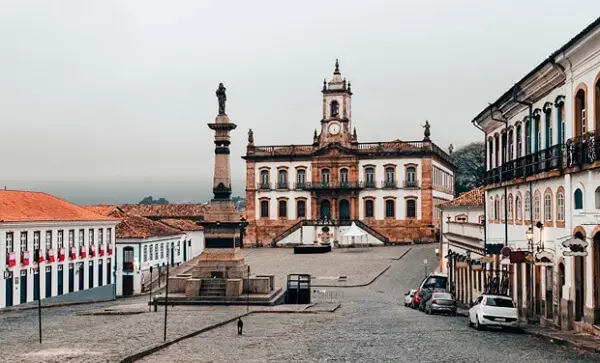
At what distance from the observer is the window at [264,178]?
8294 centimetres

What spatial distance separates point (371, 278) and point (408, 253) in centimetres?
1643

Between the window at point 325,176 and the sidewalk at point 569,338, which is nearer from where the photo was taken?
the sidewalk at point 569,338

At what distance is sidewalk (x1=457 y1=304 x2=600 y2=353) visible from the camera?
1780cm

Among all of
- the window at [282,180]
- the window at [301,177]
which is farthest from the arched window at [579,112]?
the window at [282,180]

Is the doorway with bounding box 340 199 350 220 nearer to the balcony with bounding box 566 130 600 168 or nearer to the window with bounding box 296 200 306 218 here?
the window with bounding box 296 200 306 218

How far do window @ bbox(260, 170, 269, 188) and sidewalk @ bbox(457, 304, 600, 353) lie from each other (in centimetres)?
6080

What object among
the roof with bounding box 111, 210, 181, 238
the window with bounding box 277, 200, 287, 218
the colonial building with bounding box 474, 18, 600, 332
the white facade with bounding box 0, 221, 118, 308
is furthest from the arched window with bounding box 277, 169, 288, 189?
the colonial building with bounding box 474, 18, 600, 332

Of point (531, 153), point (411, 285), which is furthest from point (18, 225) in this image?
point (531, 153)

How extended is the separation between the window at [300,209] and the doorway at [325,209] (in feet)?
5.57

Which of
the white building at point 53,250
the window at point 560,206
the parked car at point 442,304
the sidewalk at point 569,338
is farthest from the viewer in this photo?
the white building at point 53,250

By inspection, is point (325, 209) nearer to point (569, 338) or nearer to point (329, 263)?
point (329, 263)

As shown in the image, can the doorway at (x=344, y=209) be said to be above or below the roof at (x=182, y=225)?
above

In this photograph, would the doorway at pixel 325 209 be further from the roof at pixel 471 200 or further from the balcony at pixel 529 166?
the balcony at pixel 529 166

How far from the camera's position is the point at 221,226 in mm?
34344
